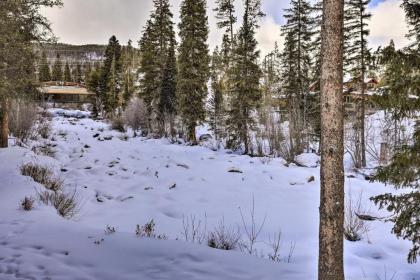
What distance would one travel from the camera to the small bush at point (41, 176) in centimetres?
931

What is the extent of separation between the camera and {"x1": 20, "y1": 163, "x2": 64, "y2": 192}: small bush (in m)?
9.31

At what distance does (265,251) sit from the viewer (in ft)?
20.3

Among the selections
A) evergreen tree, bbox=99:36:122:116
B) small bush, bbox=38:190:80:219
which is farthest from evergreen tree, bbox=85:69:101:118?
small bush, bbox=38:190:80:219

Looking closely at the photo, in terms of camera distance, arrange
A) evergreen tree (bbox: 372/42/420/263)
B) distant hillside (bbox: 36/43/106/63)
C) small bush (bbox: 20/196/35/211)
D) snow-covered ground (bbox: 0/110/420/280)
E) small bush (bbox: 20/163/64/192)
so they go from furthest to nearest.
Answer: distant hillside (bbox: 36/43/106/63), small bush (bbox: 20/163/64/192), small bush (bbox: 20/196/35/211), snow-covered ground (bbox: 0/110/420/280), evergreen tree (bbox: 372/42/420/263)

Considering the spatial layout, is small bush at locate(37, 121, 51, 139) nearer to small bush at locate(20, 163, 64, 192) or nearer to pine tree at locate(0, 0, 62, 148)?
pine tree at locate(0, 0, 62, 148)

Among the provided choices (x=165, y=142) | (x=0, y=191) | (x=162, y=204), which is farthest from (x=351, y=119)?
(x=0, y=191)

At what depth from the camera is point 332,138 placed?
3.67 metres

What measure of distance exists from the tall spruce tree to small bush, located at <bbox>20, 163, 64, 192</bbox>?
17927 millimetres

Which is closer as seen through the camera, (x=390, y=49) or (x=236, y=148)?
(x=390, y=49)

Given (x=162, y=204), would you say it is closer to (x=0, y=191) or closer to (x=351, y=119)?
(x=0, y=191)

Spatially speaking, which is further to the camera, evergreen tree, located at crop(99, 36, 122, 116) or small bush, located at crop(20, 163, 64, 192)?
evergreen tree, located at crop(99, 36, 122, 116)

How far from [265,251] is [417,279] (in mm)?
2185

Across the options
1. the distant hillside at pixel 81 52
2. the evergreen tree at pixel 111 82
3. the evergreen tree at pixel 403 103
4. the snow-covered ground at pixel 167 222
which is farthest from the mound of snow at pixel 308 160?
the distant hillside at pixel 81 52

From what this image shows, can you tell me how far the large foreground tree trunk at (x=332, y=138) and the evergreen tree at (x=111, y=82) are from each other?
149 feet
